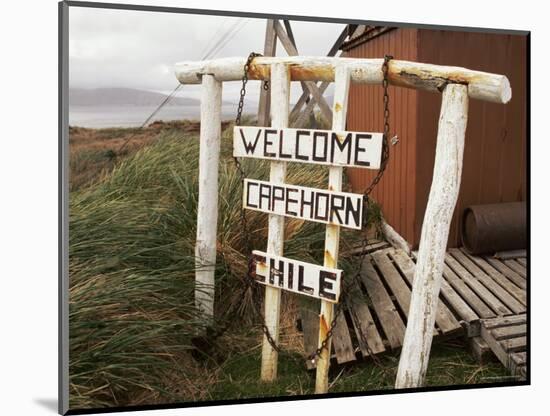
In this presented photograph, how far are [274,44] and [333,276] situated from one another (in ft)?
4.03

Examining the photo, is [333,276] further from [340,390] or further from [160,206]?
[160,206]

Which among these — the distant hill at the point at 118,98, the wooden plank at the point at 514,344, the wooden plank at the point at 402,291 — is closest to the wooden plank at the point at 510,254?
the wooden plank at the point at 402,291

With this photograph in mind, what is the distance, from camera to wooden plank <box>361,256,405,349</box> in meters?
3.49

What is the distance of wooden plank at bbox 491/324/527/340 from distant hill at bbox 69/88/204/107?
2.02 meters

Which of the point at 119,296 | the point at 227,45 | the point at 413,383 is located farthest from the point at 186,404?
the point at 227,45

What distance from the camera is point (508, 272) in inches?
159

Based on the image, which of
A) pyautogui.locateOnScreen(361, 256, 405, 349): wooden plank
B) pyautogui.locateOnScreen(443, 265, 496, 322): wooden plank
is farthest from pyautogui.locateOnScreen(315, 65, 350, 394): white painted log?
pyautogui.locateOnScreen(443, 265, 496, 322): wooden plank

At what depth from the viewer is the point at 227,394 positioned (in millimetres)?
3186

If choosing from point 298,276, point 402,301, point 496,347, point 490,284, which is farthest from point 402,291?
point 298,276

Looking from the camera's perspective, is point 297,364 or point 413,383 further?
point 297,364

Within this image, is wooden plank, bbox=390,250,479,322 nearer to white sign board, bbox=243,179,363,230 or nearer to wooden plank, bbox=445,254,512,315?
wooden plank, bbox=445,254,512,315

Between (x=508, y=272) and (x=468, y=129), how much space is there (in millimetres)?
949

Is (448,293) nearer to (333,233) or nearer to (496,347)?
(496,347)

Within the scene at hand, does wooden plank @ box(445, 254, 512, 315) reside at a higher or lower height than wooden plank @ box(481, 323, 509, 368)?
higher
